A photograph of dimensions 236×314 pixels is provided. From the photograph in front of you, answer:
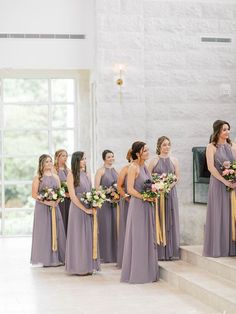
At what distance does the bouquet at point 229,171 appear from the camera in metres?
9.20

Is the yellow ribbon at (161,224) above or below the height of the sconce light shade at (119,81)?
below

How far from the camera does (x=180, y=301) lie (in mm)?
8398

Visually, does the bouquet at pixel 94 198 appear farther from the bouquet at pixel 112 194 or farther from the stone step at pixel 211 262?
the stone step at pixel 211 262

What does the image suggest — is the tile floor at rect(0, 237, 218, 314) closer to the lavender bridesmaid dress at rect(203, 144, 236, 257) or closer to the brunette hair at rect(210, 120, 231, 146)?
the lavender bridesmaid dress at rect(203, 144, 236, 257)

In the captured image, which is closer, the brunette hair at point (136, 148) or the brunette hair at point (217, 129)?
the brunette hair at point (217, 129)

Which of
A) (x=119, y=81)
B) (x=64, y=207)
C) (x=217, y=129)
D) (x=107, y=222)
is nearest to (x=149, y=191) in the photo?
(x=217, y=129)

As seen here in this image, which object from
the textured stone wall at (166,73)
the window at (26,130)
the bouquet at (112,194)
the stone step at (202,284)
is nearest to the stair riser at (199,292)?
the stone step at (202,284)

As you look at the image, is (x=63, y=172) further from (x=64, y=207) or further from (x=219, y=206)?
(x=219, y=206)

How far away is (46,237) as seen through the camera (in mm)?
11344

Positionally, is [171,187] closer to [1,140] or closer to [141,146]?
[141,146]

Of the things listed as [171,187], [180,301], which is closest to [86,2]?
[171,187]

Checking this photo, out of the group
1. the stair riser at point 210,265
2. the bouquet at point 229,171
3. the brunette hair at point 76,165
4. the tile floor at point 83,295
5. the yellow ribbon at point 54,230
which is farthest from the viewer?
the yellow ribbon at point 54,230

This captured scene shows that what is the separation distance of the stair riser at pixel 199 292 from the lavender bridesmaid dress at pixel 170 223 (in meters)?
0.67

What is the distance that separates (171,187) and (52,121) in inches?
212
